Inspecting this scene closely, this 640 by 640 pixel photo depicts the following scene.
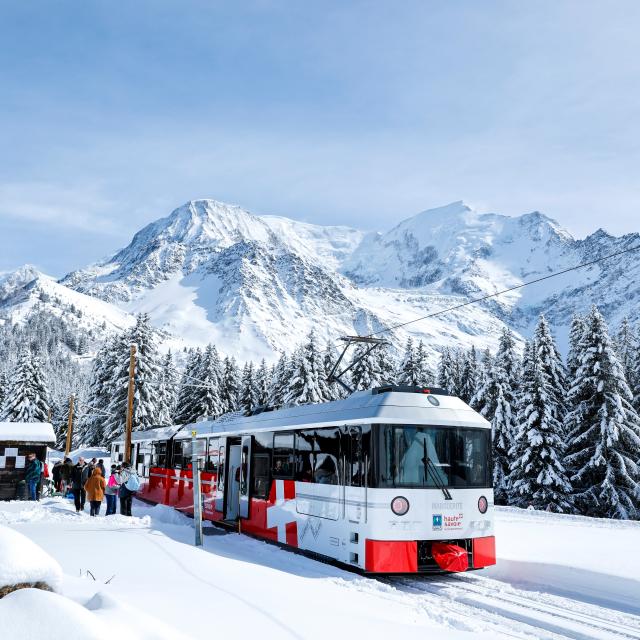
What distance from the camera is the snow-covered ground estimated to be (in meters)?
5.05

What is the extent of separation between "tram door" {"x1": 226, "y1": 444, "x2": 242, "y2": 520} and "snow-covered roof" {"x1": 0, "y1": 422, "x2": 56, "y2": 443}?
8.68 meters

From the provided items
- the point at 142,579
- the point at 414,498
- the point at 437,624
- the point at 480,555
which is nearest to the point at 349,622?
the point at 437,624

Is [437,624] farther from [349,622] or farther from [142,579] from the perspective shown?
[142,579]

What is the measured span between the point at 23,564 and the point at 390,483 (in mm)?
7259

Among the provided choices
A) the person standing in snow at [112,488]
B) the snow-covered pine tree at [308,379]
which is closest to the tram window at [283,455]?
the person standing in snow at [112,488]

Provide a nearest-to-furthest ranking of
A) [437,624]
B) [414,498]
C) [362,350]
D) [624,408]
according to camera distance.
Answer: [437,624] → [414,498] → [624,408] → [362,350]

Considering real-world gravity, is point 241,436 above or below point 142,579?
above

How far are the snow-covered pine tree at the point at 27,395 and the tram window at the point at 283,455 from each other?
49.1m

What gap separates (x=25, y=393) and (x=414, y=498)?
181ft

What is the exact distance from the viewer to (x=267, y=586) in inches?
319

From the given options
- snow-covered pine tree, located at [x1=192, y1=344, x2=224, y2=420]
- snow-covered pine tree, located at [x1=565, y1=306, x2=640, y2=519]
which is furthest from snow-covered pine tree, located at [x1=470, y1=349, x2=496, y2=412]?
snow-covered pine tree, located at [x1=192, y1=344, x2=224, y2=420]

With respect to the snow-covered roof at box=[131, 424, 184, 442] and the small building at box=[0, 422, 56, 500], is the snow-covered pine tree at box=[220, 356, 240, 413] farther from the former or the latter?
the small building at box=[0, 422, 56, 500]

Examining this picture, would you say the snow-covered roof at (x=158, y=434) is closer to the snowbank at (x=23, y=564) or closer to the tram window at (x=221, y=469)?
the tram window at (x=221, y=469)

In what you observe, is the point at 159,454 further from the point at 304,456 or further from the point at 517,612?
the point at 517,612
